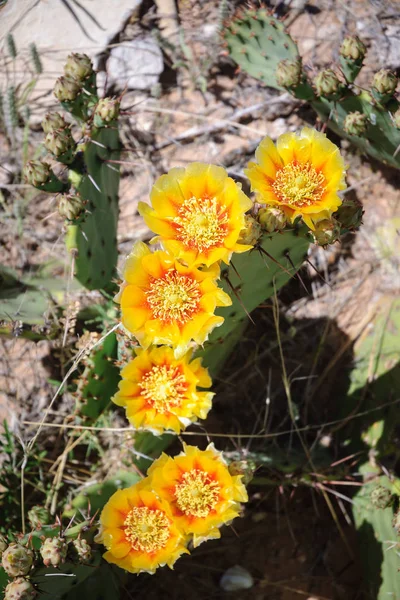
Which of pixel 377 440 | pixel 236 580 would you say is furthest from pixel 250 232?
pixel 236 580

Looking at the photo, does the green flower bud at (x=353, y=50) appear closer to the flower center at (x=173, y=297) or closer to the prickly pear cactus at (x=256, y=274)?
the prickly pear cactus at (x=256, y=274)

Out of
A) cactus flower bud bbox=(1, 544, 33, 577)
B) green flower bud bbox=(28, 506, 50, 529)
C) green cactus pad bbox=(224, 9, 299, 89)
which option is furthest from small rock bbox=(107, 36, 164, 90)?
cactus flower bud bbox=(1, 544, 33, 577)

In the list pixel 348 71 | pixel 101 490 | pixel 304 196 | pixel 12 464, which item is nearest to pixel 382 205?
pixel 348 71

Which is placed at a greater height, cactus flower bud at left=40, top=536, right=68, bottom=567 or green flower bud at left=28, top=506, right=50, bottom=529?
cactus flower bud at left=40, top=536, right=68, bottom=567

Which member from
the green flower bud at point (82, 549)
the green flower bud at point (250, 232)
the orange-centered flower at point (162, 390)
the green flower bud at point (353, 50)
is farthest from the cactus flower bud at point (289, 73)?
the green flower bud at point (82, 549)

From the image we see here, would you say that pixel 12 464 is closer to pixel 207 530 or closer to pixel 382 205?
pixel 207 530

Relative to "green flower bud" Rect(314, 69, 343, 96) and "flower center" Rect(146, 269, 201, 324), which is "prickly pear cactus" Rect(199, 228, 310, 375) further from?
"green flower bud" Rect(314, 69, 343, 96)
